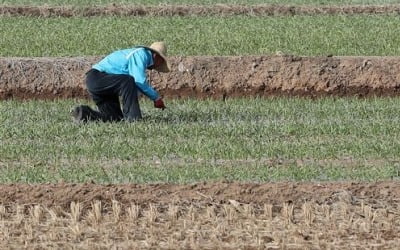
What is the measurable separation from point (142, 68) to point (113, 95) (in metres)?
0.63

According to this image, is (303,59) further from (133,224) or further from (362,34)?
(133,224)

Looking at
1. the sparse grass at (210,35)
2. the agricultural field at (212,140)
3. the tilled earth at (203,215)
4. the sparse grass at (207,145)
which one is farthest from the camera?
the sparse grass at (210,35)

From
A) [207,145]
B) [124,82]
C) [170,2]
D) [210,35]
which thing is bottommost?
[207,145]

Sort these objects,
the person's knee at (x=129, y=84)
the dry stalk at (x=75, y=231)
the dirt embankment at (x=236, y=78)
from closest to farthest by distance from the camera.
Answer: the dry stalk at (x=75, y=231) → the person's knee at (x=129, y=84) → the dirt embankment at (x=236, y=78)

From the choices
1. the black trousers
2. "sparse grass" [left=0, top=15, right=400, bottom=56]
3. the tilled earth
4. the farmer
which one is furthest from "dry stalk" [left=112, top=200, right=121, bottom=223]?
"sparse grass" [left=0, top=15, right=400, bottom=56]

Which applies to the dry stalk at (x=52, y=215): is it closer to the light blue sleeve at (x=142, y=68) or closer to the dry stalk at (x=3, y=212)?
the dry stalk at (x=3, y=212)

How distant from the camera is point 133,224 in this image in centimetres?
926

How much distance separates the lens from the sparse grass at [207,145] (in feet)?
35.3

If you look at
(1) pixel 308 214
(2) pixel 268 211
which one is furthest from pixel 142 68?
(1) pixel 308 214

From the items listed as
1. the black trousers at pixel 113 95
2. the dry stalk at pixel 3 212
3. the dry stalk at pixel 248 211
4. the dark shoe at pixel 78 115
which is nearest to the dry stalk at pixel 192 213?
the dry stalk at pixel 248 211

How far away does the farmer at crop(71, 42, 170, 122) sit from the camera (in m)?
13.2

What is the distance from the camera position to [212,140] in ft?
40.5

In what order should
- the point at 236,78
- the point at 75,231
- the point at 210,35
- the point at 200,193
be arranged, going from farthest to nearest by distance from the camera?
1. the point at 210,35
2. the point at 236,78
3. the point at 200,193
4. the point at 75,231

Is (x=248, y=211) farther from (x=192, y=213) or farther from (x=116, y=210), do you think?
(x=116, y=210)
